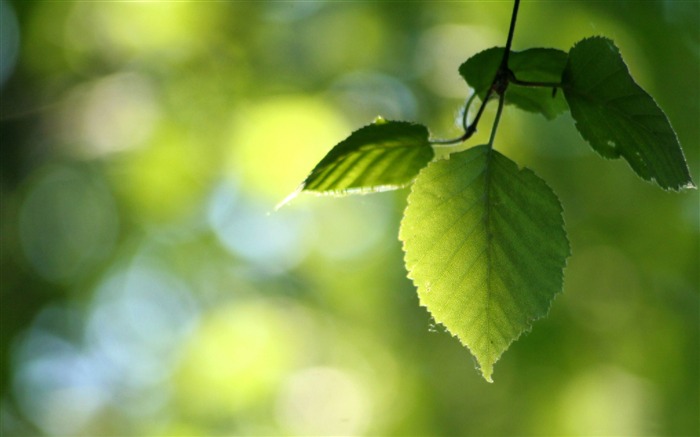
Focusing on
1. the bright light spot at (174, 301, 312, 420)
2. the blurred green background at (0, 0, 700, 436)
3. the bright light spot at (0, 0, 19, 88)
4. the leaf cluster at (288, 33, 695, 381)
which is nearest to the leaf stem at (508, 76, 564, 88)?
the leaf cluster at (288, 33, 695, 381)

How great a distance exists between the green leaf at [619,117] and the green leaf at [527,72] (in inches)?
1.3

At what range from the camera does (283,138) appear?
4.14 m

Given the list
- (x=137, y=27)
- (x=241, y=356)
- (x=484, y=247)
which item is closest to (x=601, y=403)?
(x=241, y=356)

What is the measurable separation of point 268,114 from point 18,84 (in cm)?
130

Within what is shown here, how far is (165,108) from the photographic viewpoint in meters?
4.34

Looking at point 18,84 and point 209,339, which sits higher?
point 18,84

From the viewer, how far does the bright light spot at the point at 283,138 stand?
4117mm

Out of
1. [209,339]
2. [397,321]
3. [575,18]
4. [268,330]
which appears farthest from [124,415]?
[575,18]

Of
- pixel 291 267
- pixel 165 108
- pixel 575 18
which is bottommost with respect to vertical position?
pixel 291 267

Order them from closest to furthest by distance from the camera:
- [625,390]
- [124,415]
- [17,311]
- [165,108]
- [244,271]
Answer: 1. [625,390]
2. [17,311]
3. [165,108]
4. [124,415]
5. [244,271]

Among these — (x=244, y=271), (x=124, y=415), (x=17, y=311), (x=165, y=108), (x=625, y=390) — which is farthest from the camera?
(x=244, y=271)

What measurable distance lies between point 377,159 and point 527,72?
0.51 ft

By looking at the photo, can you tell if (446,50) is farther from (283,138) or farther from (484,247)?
(484,247)

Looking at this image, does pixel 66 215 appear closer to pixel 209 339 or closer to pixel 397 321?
pixel 209 339
